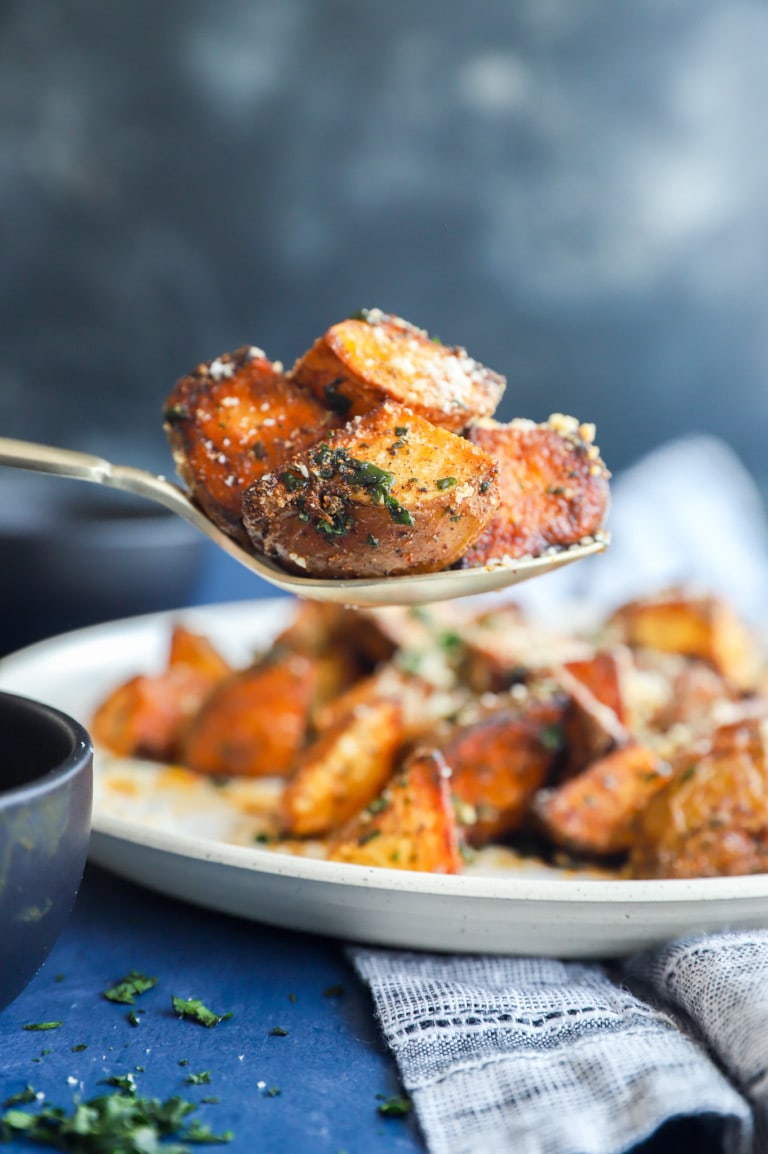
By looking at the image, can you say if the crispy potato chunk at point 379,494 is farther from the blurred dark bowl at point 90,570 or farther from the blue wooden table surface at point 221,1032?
the blurred dark bowl at point 90,570

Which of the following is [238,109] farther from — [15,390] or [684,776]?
[684,776]

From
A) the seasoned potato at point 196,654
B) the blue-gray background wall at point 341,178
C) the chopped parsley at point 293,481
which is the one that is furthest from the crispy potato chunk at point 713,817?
the blue-gray background wall at point 341,178

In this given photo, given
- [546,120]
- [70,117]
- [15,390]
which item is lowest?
[15,390]

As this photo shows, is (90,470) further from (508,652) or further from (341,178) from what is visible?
(341,178)

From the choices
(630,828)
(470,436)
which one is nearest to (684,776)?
(630,828)

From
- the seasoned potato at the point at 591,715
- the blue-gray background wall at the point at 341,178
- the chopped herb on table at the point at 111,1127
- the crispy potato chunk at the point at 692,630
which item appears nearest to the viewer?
the chopped herb on table at the point at 111,1127

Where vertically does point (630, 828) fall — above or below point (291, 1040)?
above

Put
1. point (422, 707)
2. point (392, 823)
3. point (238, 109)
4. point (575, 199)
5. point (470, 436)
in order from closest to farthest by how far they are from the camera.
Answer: point (470, 436) < point (392, 823) < point (422, 707) < point (238, 109) < point (575, 199)

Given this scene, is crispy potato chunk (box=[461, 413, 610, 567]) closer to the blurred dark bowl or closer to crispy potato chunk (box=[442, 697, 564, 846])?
crispy potato chunk (box=[442, 697, 564, 846])
